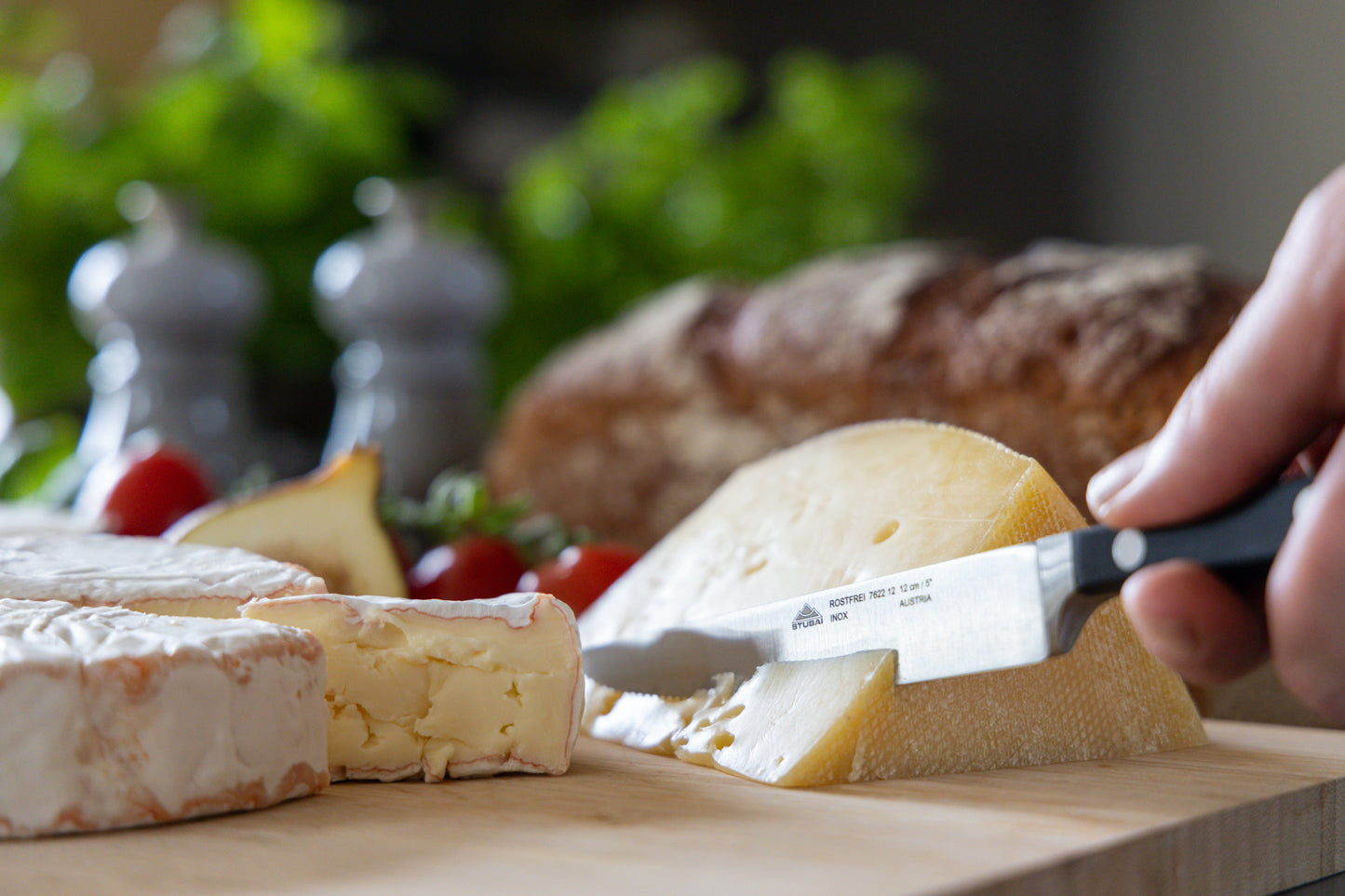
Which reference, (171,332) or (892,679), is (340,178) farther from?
Result: (892,679)

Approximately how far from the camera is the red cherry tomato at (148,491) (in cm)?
178

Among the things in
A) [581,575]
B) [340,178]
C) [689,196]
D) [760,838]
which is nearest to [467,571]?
[581,575]

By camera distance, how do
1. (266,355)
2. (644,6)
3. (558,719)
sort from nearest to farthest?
(558,719) < (266,355) < (644,6)

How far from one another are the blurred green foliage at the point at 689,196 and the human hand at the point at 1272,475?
2.22m

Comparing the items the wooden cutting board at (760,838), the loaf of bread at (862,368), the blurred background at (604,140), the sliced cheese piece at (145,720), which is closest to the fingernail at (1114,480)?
the wooden cutting board at (760,838)

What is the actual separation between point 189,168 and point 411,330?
795 millimetres

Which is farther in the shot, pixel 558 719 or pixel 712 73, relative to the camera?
pixel 712 73

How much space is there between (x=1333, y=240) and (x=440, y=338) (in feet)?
6.12

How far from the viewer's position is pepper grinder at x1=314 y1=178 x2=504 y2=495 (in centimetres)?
229

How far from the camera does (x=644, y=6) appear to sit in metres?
4.49

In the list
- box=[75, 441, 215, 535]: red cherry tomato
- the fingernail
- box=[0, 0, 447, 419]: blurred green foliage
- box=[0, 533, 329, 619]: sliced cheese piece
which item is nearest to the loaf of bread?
box=[75, 441, 215, 535]: red cherry tomato

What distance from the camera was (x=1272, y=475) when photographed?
2.43 feet

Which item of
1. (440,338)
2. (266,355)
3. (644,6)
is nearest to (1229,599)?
(440,338)

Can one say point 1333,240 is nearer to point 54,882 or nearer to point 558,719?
point 558,719
